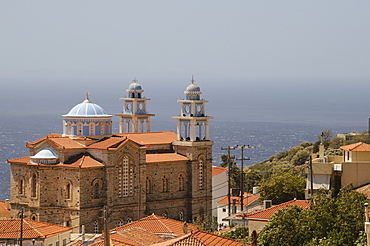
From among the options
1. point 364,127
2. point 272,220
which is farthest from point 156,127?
point 272,220

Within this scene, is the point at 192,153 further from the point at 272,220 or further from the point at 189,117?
the point at 272,220

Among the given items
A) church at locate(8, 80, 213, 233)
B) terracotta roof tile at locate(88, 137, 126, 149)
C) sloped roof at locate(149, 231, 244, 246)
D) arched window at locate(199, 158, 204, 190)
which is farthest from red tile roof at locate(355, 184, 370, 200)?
arched window at locate(199, 158, 204, 190)

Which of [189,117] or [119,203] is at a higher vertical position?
[189,117]

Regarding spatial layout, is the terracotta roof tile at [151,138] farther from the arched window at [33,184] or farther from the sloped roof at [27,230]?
the sloped roof at [27,230]

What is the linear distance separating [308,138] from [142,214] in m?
116

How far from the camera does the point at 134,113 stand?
235ft

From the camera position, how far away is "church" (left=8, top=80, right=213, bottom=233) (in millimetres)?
55219

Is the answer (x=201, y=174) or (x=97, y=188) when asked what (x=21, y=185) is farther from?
(x=201, y=174)

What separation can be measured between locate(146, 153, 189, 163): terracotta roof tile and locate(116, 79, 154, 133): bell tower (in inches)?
353

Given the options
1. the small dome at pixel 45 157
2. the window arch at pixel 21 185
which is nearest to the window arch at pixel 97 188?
the small dome at pixel 45 157

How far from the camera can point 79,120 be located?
2318 inches

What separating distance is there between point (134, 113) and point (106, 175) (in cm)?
1607

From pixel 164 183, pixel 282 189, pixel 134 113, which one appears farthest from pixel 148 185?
pixel 134 113

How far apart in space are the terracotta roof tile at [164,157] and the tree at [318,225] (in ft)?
78.9
